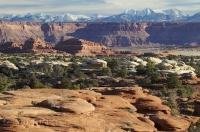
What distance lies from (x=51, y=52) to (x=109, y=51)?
2004 cm

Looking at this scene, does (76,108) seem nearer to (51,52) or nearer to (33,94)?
(33,94)

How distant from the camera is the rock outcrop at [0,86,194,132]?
24.8 metres

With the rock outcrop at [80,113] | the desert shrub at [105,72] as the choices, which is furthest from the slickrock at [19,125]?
the desert shrub at [105,72]

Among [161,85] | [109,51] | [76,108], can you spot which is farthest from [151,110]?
[109,51]

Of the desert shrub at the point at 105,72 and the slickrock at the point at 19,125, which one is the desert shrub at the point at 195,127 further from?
the desert shrub at the point at 105,72

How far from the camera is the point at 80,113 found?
1061 inches

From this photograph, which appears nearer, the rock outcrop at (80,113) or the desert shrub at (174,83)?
the rock outcrop at (80,113)

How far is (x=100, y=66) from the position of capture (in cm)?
8638

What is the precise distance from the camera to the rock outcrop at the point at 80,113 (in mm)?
24812

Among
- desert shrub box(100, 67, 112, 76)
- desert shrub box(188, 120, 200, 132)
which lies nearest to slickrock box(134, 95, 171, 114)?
desert shrub box(188, 120, 200, 132)

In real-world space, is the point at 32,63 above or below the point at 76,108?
below

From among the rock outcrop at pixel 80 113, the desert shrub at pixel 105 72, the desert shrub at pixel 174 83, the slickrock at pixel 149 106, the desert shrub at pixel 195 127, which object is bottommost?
the desert shrub at pixel 105 72

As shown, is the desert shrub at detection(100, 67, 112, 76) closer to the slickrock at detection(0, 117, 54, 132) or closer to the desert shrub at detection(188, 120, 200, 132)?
the desert shrub at detection(188, 120, 200, 132)

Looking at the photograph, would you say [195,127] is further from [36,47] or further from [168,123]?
[36,47]
